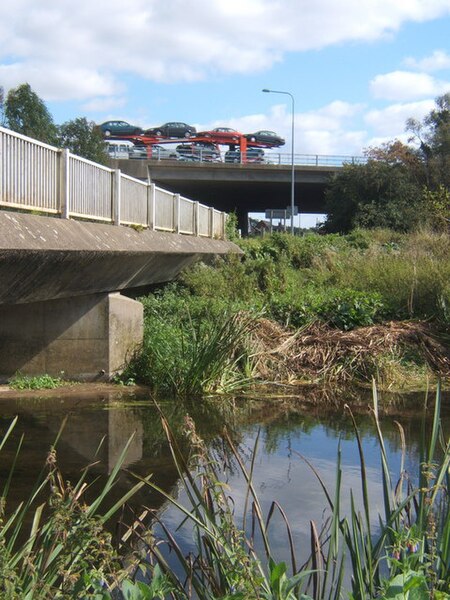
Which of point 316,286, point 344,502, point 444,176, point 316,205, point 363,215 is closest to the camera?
point 344,502

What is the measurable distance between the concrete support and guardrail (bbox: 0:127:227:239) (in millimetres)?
1383

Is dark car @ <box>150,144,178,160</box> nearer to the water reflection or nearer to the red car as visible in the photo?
the red car

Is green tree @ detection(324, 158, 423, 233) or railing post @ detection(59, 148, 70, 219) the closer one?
railing post @ detection(59, 148, 70, 219)

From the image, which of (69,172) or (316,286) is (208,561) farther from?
(316,286)

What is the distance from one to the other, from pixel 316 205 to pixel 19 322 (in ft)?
188

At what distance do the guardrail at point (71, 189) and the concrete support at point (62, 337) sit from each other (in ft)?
4.54

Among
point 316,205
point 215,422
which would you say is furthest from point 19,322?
point 316,205

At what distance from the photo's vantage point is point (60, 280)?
31.4ft

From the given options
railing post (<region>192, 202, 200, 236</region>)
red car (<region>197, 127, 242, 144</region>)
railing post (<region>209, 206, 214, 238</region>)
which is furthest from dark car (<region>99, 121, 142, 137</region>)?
railing post (<region>192, 202, 200, 236</region>)

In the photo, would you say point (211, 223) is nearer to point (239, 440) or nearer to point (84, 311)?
point (84, 311)

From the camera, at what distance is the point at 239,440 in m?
8.58

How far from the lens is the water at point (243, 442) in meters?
6.25

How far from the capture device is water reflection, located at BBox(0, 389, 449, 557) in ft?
20.9

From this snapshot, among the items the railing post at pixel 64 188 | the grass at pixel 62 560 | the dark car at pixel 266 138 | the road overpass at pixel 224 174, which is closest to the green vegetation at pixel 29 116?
the road overpass at pixel 224 174
